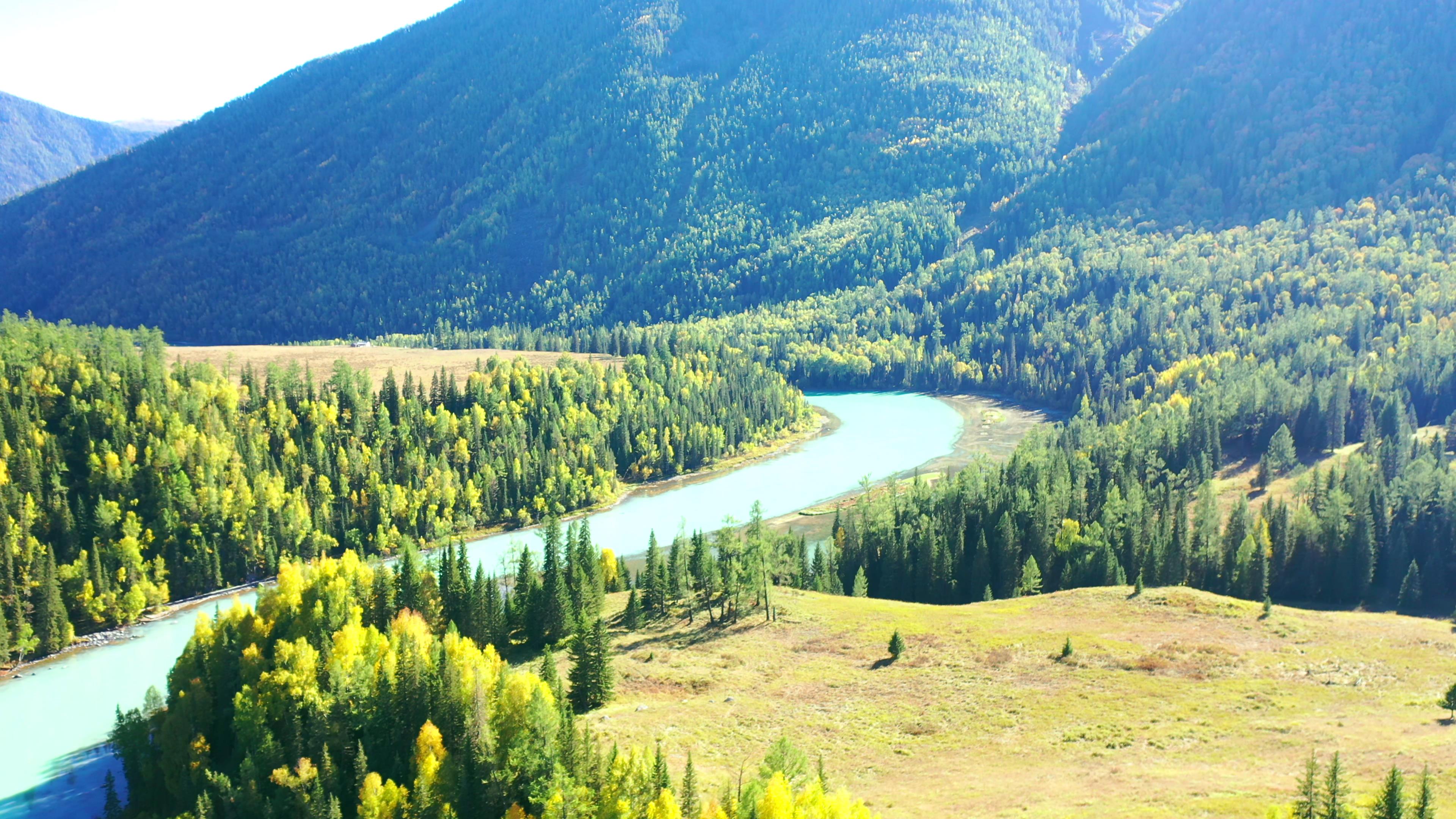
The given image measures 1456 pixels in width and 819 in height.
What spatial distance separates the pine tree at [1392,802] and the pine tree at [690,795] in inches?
1232

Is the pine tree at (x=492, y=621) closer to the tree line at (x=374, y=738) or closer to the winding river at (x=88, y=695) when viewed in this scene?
the tree line at (x=374, y=738)

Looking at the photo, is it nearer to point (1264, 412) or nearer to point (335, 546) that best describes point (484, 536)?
point (335, 546)

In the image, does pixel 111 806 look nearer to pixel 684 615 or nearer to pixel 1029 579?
pixel 684 615

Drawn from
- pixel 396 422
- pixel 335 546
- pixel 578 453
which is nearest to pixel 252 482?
pixel 335 546

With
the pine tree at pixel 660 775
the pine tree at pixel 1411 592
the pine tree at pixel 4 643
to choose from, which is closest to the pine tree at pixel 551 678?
the pine tree at pixel 660 775

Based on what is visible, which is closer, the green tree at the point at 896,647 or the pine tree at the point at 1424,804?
the pine tree at the point at 1424,804

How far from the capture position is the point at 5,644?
335ft

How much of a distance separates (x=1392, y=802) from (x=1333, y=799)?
7.20 ft

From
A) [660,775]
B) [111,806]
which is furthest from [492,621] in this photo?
[660,775]

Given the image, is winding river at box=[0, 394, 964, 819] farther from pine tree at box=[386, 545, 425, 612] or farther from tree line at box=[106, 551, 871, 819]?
pine tree at box=[386, 545, 425, 612]

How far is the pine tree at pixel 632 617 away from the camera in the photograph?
3684 inches

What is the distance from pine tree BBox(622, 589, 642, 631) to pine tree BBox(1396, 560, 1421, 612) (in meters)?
80.9

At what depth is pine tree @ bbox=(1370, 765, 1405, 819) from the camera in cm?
4416

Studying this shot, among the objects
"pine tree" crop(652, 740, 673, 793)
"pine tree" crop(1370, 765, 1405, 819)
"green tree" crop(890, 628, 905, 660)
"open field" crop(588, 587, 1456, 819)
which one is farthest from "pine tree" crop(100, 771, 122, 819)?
"pine tree" crop(1370, 765, 1405, 819)
